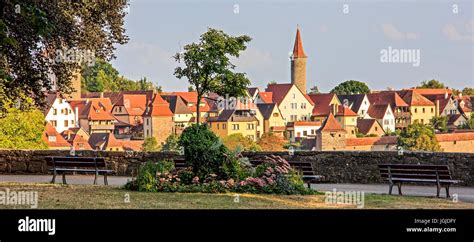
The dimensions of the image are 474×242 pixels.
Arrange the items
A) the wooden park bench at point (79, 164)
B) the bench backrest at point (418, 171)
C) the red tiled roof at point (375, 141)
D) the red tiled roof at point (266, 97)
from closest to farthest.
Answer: the bench backrest at point (418, 171) → the wooden park bench at point (79, 164) → the red tiled roof at point (375, 141) → the red tiled roof at point (266, 97)

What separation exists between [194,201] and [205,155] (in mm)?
2801

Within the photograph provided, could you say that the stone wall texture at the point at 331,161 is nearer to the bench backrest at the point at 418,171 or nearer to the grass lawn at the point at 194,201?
the bench backrest at the point at 418,171

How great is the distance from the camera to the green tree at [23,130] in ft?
276

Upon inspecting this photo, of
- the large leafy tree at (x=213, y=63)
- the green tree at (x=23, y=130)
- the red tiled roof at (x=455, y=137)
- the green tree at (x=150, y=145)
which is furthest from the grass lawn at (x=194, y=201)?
the green tree at (x=150, y=145)

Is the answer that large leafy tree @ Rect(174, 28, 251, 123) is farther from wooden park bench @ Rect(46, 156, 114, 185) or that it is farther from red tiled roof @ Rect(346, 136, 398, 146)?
red tiled roof @ Rect(346, 136, 398, 146)

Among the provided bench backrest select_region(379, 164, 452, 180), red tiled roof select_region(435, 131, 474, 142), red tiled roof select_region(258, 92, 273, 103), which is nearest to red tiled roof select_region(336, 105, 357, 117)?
red tiled roof select_region(258, 92, 273, 103)

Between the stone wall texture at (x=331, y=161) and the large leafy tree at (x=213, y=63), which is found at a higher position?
the large leafy tree at (x=213, y=63)

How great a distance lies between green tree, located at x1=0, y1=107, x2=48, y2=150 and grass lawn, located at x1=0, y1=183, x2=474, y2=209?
2633 inches

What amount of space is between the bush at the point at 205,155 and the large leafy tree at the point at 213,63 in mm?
30483

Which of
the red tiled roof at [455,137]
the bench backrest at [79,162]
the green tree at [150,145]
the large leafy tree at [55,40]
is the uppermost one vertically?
the large leafy tree at [55,40]

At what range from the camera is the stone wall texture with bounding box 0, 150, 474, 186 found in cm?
2158

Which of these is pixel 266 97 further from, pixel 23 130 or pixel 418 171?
pixel 418 171

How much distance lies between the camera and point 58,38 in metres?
22.3

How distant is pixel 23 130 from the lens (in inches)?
3445
